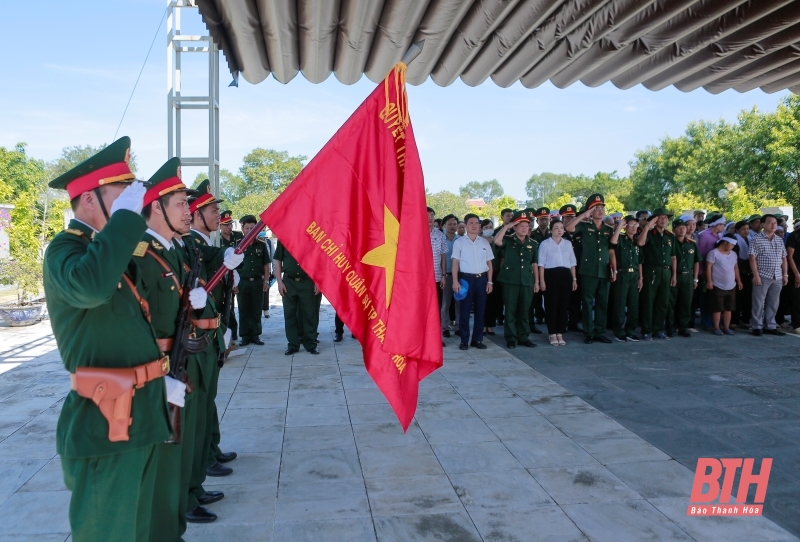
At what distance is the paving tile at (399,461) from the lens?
3.73 metres

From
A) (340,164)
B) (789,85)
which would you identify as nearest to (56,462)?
(340,164)

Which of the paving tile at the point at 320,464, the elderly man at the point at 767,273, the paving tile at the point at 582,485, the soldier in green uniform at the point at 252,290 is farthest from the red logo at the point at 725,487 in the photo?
the soldier in green uniform at the point at 252,290

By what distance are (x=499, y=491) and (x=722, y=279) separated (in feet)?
22.1

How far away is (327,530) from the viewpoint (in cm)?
298

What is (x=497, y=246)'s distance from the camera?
8.66 m

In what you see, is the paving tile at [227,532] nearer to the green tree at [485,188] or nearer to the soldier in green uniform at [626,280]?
the soldier in green uniform at [626,280]

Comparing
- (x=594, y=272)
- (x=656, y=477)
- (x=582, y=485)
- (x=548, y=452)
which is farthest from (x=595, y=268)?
(x=582, y=485)

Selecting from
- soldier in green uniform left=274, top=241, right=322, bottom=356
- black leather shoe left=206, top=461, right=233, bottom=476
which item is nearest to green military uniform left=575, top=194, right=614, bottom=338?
soldier in green uniform left=274, top=241, right=322, bottom=356

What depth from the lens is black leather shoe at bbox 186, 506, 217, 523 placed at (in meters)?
3.07

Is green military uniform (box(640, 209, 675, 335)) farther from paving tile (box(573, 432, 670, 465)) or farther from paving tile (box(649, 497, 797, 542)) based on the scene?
paving tile (box(649, 497, 797, 542))

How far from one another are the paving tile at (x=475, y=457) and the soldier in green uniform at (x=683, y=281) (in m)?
5.49

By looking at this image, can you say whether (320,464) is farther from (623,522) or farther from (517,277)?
(517,277)

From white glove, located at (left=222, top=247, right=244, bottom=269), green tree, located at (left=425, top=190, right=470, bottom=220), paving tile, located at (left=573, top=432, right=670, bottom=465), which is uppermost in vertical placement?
green tree, located at (left=425, top=190, right=470, bottom=220)

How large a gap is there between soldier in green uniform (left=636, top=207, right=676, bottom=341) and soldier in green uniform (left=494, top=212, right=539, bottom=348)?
1.68 m
